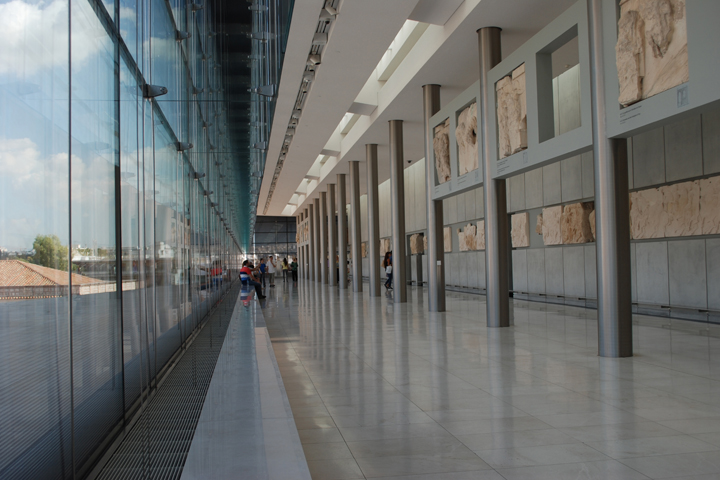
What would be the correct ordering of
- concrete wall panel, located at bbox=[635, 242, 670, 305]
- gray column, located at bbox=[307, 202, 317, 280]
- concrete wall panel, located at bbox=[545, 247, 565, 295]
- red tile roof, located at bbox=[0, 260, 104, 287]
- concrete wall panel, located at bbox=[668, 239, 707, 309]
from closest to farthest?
red tile roof, located at bbox=[0, 260, 104, 287], concrete wall panel, located at bbox=[668, 239, 707, 309], concrete wall panel, located at bbox=[635, 242, 670, 305], concrete wall panel, located at bbox=[545, 247, 565, 295], gray column, located at bbox=[307, 202, 317, 280]

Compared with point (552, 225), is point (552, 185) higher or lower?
higher

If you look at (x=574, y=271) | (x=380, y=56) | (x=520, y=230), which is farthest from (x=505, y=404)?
(x=520, y=230)

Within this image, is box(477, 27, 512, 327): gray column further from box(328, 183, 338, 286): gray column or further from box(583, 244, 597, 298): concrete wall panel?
box(328, 183, 338, 286): gray column

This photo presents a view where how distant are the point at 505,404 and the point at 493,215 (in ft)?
23.0

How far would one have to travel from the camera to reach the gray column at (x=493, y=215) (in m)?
12.0

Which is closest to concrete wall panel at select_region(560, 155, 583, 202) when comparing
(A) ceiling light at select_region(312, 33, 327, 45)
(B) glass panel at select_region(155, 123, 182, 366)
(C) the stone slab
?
(C) the stone slab

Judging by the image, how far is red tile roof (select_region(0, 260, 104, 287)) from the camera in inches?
105

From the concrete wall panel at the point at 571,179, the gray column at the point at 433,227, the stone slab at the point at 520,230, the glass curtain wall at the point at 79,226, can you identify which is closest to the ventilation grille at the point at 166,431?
the glass curtain wall at the point at 79,226

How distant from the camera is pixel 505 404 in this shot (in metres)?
5.68

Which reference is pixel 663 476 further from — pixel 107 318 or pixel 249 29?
pixel 249 29

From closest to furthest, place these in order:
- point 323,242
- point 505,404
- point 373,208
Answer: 1. point 505,404
2. point 373,208
3. point 323,242

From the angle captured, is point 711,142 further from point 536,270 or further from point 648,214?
point 536,270

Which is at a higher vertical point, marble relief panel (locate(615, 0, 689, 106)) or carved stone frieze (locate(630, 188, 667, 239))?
marble relief panel (locate(615, 0, 689, 106))

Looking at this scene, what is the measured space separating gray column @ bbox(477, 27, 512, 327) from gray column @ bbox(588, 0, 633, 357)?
3719 mm
